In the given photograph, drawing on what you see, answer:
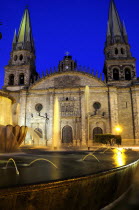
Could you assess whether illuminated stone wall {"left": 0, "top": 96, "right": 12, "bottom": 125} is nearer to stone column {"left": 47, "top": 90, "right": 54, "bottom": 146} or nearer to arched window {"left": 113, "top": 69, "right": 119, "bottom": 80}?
stone column {"left": 47, "top": 90, "right": 54, "bottom": 146}

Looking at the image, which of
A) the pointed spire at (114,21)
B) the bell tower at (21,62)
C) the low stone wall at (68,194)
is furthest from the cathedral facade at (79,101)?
the low stone wall at (68,194)

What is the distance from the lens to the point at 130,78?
91.0 ft

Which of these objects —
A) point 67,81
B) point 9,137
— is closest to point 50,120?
point 67,81

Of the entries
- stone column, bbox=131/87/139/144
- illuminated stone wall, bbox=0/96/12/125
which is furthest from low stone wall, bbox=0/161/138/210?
stone column, bbox=131/87/139/144

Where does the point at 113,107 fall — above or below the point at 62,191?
above

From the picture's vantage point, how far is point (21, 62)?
101 ft

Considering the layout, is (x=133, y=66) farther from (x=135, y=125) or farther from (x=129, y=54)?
(x=135, y=125)

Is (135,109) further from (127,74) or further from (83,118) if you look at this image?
(83,118)

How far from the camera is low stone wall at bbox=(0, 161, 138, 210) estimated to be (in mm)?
1720

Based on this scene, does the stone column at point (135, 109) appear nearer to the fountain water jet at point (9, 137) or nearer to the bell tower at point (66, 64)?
the bell tower at point (66, 64)

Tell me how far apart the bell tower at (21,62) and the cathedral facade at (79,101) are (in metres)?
0.18

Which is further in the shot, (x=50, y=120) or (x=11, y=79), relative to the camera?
(x=11, y=79)

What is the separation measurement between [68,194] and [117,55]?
98.8 ft

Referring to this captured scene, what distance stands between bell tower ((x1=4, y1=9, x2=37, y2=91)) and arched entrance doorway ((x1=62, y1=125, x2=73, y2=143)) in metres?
9.94
